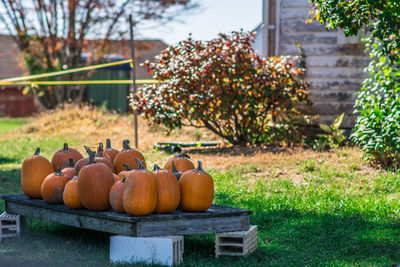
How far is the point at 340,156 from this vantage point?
28.3 ft

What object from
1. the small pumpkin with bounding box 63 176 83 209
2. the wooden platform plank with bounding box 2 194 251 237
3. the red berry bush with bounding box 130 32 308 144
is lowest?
the wooden platform plank with bounding box 2 194 251 237

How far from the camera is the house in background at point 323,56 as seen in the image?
420 inches

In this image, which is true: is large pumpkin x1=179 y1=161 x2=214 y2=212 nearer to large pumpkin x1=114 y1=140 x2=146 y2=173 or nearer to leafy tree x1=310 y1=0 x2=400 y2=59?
large pumpkin x1=114 y1=140 x2=146 y2=173

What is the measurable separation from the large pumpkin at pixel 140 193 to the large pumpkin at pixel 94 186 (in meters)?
0.26

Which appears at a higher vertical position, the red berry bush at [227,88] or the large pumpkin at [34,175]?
the red berry bush at [227,88]

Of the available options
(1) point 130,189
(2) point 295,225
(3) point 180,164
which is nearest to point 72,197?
(1) point 130,189

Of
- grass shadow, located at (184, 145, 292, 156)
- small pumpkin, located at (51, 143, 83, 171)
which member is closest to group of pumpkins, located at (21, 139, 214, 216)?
small pumpkin, located at (51, 143, 83, 171)

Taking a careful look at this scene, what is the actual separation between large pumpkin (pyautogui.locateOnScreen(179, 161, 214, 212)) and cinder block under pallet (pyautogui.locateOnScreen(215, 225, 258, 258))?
0.89 ft

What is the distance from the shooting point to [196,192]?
4.32 meters

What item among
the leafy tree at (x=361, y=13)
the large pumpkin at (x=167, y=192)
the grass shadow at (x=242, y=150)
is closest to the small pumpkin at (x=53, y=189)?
the large pumpkin at (x=167, y=192)

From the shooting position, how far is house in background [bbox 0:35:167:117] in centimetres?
2072

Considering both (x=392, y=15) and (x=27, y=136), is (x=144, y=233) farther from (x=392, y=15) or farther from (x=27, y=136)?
(x=27, y=136)

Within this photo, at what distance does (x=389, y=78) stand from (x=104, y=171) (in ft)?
14.9

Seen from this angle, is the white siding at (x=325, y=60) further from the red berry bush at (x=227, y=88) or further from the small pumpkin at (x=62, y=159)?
the small pumpkin at (x=62, y=159)
